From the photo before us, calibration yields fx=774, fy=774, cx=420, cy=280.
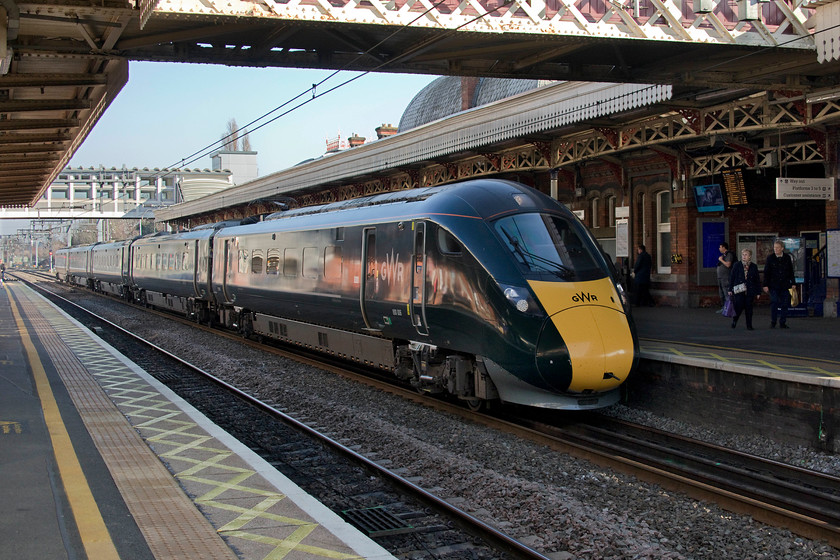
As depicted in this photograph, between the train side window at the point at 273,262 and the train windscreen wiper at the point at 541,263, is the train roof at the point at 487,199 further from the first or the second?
the train side window at the point at 273,262

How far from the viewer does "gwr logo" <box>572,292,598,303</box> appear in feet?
30.4

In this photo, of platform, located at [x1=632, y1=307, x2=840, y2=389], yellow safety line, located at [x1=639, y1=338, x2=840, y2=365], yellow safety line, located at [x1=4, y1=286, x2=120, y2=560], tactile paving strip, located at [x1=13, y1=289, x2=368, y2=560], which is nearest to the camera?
yellow safety line, located at [x1=4, y1=286, x2=120, y2=560]

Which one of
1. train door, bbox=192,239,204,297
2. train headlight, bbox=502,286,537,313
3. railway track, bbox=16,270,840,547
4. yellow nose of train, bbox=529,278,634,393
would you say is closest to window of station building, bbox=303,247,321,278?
railway track, bbox=16,270,840,547

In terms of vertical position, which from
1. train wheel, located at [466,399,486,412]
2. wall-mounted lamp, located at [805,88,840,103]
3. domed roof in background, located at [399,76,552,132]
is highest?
domed roof in background, located at [399,76,552,132]

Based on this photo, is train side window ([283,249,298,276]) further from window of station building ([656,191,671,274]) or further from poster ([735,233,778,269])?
poster ([735,233,778,269])

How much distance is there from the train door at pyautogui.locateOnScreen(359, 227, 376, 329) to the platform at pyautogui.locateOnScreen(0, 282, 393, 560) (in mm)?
3255

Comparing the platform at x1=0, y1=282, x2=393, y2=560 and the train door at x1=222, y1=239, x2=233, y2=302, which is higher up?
the train door at x1=222, y1=239, x2=233, y2=302

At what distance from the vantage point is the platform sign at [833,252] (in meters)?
15.8

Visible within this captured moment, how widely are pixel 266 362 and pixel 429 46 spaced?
25.8 feet

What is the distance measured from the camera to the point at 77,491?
612 centimetres

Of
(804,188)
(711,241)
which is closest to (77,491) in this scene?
(804,188)

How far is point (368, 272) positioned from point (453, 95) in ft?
97.0

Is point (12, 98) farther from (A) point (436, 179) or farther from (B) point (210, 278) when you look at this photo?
(A) point (436, 179)

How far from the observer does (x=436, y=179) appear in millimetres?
25172
